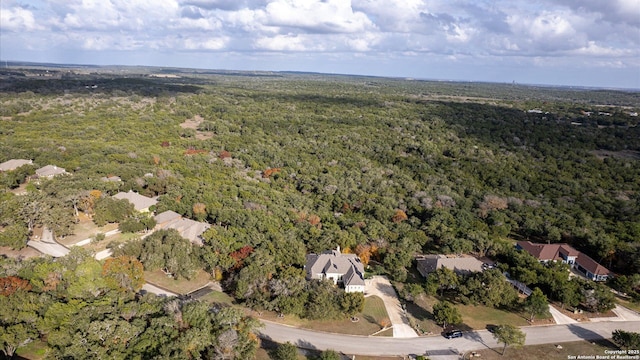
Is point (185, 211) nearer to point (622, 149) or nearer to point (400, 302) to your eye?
point (400, 302)

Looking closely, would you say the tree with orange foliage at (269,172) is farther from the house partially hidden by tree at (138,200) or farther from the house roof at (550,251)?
the house roof at (550,251)

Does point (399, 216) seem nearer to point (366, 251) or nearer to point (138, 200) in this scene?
point (366, 251)

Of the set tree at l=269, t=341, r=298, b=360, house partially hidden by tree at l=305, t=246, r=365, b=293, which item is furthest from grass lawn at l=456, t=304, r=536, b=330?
tree at l=269, t=341, r=298, b=360

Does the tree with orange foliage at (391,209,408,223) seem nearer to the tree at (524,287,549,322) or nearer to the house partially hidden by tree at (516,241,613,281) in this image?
the house partially hidden by tree at (516,241,613,281)

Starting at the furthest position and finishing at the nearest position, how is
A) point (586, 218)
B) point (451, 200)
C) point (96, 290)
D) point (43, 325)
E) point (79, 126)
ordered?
point (79, 126) < point (451, 200) < point (586, 218) < point (96, 290) < point (43, 325)

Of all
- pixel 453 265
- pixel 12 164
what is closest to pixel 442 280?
pixel 453 265

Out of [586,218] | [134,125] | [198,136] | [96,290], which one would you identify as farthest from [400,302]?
[134,125]

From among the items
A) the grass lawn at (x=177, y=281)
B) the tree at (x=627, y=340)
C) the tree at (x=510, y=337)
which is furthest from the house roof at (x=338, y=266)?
the tree at (x=627, y=340)
